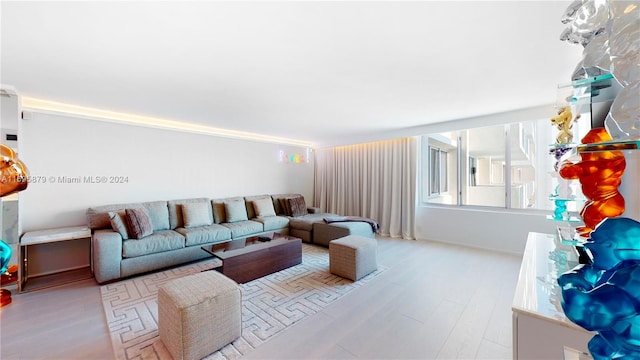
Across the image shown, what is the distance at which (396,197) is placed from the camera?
5160 mm

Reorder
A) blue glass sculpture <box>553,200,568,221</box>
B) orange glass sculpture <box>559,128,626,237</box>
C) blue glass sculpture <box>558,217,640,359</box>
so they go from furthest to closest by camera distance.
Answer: blue glass sculpture <box>553,200,568,221</box>, orange glass sculpture <box>559,128,626,237</box>, blue glass sculpture <box>558,217,640,359</box>

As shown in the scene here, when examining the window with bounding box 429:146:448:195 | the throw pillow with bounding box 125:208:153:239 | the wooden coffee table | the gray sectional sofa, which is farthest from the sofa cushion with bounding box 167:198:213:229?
the window with bounding box 429:146:448:195

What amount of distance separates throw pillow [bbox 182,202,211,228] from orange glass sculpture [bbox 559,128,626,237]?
4328 mm

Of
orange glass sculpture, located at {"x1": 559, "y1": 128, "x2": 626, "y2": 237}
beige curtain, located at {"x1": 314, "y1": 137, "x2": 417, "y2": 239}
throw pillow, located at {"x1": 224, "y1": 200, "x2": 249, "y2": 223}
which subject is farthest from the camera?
beige curtain, located at {"x1": 314, "y1": 137, "x2": 417, "y2": 239}

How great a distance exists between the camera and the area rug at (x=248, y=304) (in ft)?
6.00

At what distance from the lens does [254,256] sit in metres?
2.97

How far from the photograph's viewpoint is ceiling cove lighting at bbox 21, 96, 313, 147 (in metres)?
3.09

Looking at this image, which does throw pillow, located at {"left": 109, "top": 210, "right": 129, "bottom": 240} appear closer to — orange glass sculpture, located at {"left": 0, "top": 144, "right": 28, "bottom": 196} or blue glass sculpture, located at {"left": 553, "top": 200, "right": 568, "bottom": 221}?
orange glass sculpture, located at {"left": 0, "top": 144, "right": 28, "bottom": 196}

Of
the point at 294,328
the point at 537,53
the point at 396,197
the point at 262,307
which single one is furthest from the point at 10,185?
the point at 396,197

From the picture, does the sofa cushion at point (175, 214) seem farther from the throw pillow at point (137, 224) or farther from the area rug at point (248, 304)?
the area rug at point (248, 304)

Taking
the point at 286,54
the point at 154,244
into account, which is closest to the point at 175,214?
the point at 154,244

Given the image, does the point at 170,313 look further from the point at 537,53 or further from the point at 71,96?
the point at 537,53

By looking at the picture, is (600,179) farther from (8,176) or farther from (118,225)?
(118,225)

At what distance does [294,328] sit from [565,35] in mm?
2452
